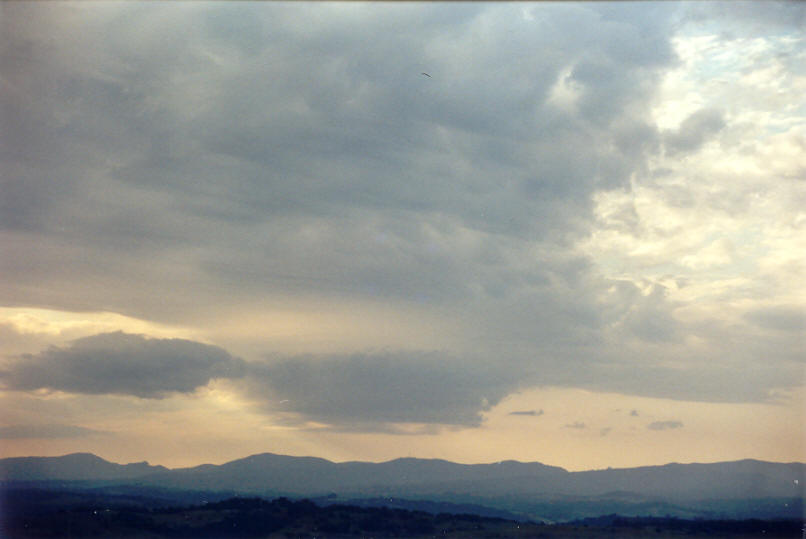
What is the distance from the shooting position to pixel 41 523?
5044 inches

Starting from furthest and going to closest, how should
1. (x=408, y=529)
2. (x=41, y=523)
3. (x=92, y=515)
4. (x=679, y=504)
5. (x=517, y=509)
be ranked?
(x=517, y=509)
(x=679, y=504)
(x=408, y=529)
(x=92, y=515)
(x=41, y=523)

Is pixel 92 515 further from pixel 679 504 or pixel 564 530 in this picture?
pixel 679 504

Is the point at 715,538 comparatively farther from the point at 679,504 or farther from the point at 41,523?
the point at 41,523

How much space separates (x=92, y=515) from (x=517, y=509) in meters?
99.0

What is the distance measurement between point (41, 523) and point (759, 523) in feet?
416

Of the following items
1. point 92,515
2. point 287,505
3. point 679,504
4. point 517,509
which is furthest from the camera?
point 517,509

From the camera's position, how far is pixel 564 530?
5315 inches

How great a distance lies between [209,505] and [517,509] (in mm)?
75988

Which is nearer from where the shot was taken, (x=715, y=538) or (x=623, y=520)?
(x=715, y=538)

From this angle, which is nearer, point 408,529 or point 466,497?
point 408,529

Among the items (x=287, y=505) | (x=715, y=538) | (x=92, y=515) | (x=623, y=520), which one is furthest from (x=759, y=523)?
(x=92, y=515)

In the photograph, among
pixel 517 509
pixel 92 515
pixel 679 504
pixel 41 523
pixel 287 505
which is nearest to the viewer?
pixel 41 523

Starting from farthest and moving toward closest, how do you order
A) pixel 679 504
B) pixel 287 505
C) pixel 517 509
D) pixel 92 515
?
1. pixel 517 509
2. pixel 679 504
3. pixel 287 505
4. pixel 92 515

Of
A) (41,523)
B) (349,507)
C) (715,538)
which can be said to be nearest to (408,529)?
(349,507)
